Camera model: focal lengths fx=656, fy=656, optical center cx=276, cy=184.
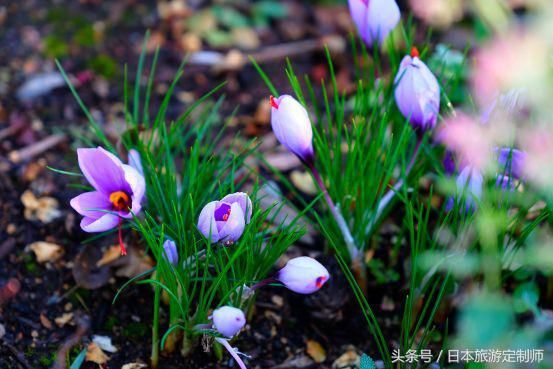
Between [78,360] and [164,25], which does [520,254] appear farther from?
[164,25]

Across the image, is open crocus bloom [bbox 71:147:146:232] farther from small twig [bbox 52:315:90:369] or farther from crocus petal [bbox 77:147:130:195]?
small twig [bbox 52:315:90:369]

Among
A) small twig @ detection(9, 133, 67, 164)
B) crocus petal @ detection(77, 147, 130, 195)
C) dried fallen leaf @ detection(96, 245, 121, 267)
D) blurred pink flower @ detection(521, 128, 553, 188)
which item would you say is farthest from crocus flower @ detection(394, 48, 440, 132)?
small twig @ detection(9, 133, 67, 164)

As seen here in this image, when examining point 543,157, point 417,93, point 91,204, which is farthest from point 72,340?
point 543,157

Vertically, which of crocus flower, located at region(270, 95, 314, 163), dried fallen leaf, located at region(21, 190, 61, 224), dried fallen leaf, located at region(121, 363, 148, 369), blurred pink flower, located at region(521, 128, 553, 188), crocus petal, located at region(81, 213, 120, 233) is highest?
blurred pink flower, located at region(521, 128, 553, 188)

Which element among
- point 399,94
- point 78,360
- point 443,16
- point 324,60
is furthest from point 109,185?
point 443,16

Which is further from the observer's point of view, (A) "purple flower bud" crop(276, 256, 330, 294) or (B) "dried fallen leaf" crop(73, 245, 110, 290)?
(B) "dried fallen leaf" crop(73, 245, 110, 290)

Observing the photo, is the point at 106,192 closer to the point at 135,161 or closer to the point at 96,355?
the point at 135,161
